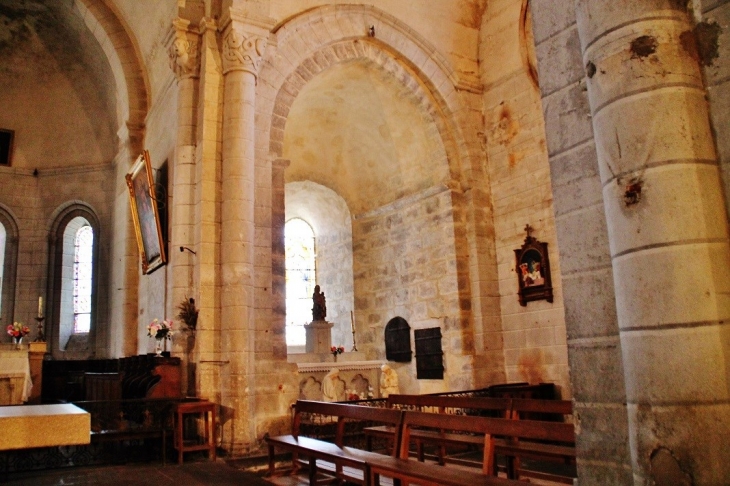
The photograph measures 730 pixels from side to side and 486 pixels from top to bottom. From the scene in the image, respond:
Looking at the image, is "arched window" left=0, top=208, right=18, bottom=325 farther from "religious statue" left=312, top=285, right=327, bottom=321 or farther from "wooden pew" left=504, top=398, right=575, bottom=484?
"wooden pew" left=504, top=398, right=575, bottom=484

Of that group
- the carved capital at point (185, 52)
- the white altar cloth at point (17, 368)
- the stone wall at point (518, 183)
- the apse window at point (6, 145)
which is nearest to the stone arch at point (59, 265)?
the apse window at point (6, 145)

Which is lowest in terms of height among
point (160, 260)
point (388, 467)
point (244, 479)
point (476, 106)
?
point (244, 479)

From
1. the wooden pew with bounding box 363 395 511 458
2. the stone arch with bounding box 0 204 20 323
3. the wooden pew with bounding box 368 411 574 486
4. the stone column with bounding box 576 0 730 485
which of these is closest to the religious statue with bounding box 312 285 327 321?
the wooden pew with bounding box 363 395 511 458

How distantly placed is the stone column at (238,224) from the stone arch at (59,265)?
6952mm

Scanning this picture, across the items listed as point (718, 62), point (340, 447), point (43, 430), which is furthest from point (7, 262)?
point (718, 62)

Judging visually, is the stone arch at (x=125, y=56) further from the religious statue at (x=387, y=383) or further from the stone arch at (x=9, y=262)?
the religious statue at (x=387, y=383)

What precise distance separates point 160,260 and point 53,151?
6890mm

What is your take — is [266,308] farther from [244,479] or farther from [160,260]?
[244,479]

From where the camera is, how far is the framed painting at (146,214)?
8.98m

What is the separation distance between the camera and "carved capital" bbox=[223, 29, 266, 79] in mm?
8297

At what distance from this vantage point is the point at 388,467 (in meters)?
3.99

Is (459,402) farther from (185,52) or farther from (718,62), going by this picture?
(185,52)

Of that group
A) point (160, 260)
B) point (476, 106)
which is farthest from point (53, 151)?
point (476, 106)

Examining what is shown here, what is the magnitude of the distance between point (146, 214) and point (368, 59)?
4.53m
